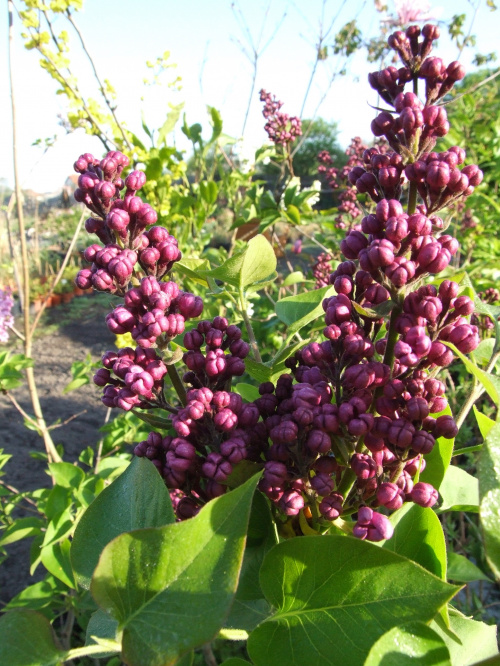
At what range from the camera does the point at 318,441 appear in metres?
0.50

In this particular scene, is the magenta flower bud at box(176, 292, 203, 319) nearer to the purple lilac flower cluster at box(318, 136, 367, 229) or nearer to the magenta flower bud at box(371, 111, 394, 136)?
the magenta flower bud at box(371, 111, 394, 136)

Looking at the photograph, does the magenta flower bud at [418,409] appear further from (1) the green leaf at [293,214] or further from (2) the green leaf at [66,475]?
(1) the green leaf at [293,214]

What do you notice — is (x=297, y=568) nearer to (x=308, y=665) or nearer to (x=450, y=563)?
(x=308, y=665)

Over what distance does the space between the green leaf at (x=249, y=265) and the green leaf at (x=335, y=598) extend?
410mm

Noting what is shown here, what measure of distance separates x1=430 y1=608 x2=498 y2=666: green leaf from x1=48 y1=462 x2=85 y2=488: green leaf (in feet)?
3.93

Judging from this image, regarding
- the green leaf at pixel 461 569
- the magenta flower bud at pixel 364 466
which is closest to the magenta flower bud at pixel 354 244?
the magenta flower bud at pixel 364 466

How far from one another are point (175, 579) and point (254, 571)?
183 mm

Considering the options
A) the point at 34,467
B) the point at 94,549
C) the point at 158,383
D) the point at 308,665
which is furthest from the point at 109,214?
the point at 34,467

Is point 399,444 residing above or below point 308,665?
above

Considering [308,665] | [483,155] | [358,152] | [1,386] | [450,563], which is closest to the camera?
[308,665]

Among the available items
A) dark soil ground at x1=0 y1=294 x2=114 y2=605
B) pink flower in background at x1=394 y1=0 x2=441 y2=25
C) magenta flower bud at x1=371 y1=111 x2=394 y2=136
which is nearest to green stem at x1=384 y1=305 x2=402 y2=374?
magenta flower bud at x1=371 y1=111 x2=394 y2=136

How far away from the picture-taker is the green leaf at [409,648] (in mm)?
380

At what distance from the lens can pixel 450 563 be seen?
90cm

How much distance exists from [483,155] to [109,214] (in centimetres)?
379
